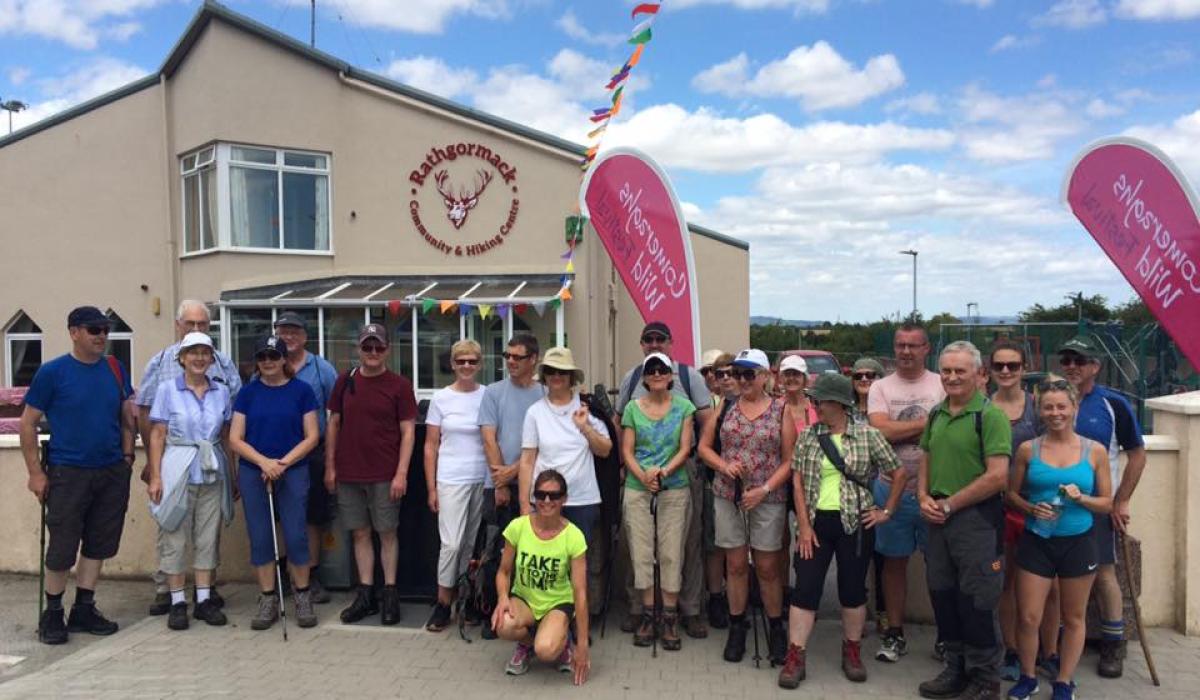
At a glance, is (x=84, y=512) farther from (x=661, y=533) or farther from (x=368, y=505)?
(x=661, y=533)

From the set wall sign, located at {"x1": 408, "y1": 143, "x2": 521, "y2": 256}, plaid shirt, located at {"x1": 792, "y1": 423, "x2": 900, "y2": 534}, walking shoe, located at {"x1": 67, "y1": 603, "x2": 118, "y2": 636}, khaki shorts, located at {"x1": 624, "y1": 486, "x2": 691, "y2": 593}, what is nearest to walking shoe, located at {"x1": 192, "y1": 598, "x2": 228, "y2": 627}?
walking shoe, located at {"x1": 67, "y1": 603, "x2": 118, "y2": 636}

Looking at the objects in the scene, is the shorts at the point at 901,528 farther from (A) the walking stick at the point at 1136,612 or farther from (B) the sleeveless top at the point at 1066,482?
(A) the walking stick at the point at 1136,612

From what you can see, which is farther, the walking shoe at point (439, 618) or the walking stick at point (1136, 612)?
the walking shoe at point (439, 618)

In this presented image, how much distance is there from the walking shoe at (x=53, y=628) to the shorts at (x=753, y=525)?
3.77m

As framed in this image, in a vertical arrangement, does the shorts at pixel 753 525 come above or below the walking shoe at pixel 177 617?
above

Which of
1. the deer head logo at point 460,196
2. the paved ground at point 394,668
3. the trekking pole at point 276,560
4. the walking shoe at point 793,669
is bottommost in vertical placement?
the paved ground at point 394,668

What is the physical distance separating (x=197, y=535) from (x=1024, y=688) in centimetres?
459

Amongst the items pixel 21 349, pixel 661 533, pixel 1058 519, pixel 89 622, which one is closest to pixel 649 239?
pixel 661 533

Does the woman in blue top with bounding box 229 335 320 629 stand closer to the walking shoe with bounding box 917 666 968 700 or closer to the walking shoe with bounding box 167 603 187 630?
the walking shoe with bounding box 167 603 187 630

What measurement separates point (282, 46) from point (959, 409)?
1419 cm

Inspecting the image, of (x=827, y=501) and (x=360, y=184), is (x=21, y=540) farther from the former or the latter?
(x=360, y=184)

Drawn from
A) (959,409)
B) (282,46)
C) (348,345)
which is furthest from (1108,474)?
(282,46)

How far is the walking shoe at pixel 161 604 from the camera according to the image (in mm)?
5070

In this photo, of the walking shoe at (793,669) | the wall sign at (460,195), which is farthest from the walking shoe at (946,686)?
the wall sign at (460,195)
